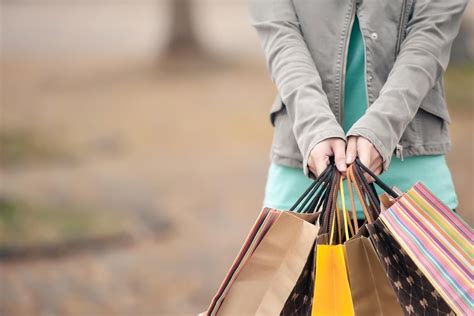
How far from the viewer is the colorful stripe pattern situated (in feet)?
7.46

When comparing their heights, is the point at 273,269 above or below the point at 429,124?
below

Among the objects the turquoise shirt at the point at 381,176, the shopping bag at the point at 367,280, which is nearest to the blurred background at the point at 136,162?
the turquoise shirt at the point at 381,176

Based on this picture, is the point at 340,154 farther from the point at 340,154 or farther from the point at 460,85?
the point at 460,85

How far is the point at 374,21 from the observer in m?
2.82

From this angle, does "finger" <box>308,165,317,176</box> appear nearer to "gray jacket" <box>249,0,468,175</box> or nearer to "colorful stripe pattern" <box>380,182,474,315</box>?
"gray jacket" <box>249,0,468,175</box>

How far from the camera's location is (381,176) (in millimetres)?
2854

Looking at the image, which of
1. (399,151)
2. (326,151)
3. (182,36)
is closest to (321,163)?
(326,151)

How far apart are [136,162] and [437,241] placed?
8889 mm

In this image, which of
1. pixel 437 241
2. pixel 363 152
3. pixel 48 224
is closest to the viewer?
pixel 437 241

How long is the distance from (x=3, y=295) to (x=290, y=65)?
4288 millimetres

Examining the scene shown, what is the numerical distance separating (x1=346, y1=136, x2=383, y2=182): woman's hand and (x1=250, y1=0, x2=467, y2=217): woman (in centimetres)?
13

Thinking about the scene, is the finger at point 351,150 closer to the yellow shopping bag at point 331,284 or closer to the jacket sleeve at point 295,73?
the jacket sleeve at point 295,73

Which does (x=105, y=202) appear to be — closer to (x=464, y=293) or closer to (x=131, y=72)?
(x=464, y=293)

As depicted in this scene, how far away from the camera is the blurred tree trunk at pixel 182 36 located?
56.4 ft
